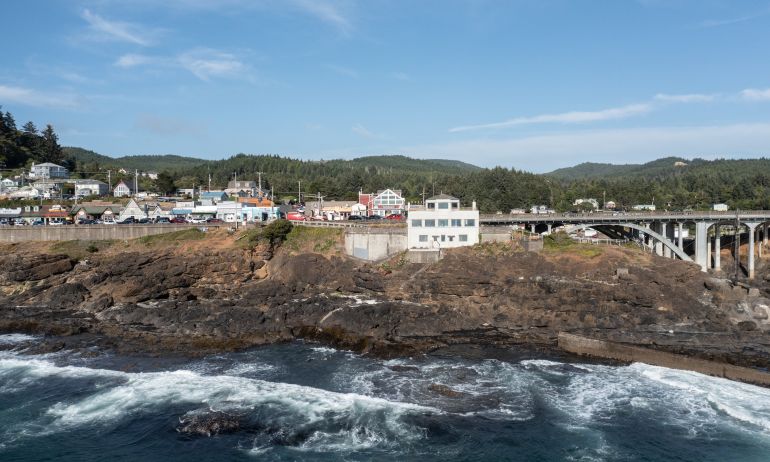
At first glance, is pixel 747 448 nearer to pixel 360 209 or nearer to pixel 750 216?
pixel 750 216

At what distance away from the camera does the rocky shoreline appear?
39.2m

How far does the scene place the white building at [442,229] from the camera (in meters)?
56.5

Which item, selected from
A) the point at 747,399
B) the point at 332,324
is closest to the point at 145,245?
the point at 332,324

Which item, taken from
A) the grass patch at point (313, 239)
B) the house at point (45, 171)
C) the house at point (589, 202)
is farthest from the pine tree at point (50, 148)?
the house at point (589, 202)

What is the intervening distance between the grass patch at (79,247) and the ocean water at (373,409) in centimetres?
2673

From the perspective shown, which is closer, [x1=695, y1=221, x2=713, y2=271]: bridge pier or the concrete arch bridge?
the concrete arch bridge

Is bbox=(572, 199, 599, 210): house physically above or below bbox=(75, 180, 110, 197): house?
below

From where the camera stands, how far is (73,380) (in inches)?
1268

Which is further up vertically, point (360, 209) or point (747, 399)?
point (360, 209)

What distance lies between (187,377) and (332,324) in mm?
12470

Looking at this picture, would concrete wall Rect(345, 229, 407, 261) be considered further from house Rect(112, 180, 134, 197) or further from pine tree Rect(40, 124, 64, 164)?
pine tree Rect(40, 124, 64, 164)

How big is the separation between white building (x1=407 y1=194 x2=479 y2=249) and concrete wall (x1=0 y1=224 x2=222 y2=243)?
32570 millimetres

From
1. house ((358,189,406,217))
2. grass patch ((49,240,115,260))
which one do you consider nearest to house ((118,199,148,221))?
grass patch ((49,240,115,260))

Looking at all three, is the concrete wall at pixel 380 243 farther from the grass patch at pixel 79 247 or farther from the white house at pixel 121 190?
the white house at pixel 121 190
